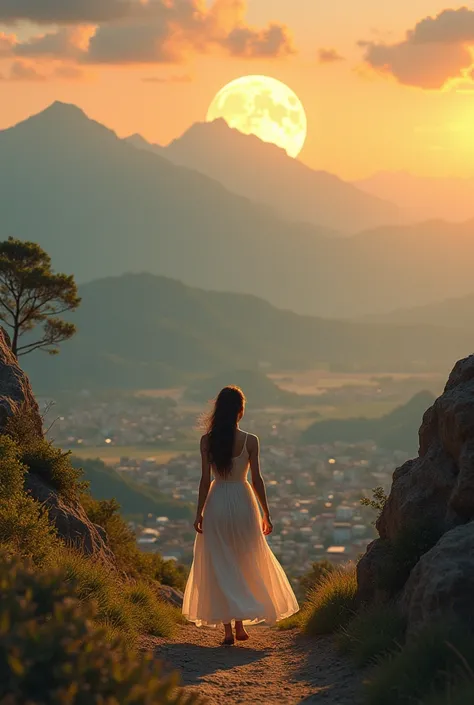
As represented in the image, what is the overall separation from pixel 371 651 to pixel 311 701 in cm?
69

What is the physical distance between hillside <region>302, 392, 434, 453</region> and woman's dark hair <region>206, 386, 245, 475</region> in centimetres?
12628

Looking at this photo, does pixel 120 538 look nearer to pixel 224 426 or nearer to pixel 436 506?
pixel 224 426

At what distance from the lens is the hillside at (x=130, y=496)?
71938mm

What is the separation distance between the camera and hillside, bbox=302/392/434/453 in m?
136

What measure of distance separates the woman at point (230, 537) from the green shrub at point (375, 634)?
5.44ft

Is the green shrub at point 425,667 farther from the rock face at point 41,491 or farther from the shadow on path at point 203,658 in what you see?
the rock face at point 41,491

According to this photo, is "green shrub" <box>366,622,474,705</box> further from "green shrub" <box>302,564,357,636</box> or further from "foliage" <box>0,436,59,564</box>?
"foliage" <box>0,436,59,564</box>

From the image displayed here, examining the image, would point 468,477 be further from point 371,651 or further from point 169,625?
point 169,625

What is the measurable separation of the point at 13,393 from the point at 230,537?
14.6 feet

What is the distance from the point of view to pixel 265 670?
8422 mm

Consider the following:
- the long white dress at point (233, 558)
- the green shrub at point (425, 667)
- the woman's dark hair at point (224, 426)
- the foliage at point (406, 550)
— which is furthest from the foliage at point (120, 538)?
the green shrub at point (425, 667)

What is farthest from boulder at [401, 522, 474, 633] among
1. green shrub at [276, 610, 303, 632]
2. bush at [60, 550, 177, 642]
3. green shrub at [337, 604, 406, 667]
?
green shrub at [276, 610, 303, 632]

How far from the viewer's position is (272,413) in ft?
547

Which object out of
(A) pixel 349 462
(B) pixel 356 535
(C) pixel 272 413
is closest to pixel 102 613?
(B) pixel 356 535
